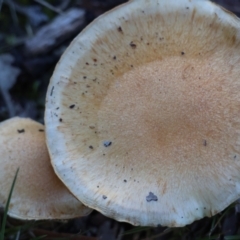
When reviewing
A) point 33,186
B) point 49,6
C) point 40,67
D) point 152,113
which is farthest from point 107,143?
point 49,6

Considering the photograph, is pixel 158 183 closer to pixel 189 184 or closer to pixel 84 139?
pixel 189 184

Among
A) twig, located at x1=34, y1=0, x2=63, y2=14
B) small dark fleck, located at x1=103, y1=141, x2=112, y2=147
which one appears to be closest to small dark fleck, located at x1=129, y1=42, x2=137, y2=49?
small dark fleck, located at x1=103, y1=141, x2=112, y2=147

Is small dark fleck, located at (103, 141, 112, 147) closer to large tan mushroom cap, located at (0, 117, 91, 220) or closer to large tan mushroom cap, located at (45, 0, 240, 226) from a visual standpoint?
large tan mushroom cap, located at (45, 0, 240, 226)

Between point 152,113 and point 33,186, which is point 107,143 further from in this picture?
point 33,186

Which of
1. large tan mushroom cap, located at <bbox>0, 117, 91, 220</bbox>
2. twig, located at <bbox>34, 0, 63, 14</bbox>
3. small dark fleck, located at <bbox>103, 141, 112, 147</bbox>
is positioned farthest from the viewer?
twig, located at <bbox>34, 0, 63, 14</bbox>

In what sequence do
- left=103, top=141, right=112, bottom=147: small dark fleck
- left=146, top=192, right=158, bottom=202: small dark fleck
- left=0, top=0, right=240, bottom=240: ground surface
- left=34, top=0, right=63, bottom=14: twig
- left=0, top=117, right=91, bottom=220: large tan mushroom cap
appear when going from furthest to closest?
left=34, top=0, right=63, bottom=14: twig, left=0, top=0, right=240, bottom=240: ground surface, left=0, top=117, right=91, bottom=220: large tan mushroom cap, left=103, top=141, right=112, bottom=147: small dark fleck, left=146, top=192, right=158, bottom=202: small dark fleck

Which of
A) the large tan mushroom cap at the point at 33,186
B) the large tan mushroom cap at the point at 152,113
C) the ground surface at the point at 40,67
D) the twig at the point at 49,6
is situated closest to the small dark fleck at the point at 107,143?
the large tan mushroom cap at the point at 152,113
